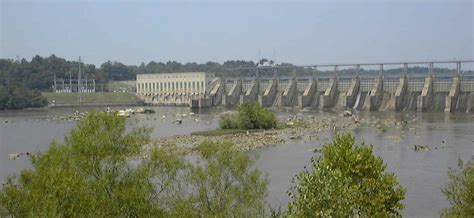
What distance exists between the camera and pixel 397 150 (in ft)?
96.5

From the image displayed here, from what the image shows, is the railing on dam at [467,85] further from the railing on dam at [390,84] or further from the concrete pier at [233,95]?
the concrete pier at [233,95]

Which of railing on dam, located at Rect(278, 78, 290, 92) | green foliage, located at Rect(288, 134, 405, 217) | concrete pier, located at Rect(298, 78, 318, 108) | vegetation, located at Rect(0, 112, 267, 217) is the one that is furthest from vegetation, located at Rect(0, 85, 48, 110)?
green foliage, located at Rect(288, 134, 405, 217)

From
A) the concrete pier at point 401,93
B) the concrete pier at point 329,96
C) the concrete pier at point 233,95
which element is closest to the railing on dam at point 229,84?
the concrete pier at point 233,95

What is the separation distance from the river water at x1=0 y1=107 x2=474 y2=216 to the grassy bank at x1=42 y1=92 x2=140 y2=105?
33.3m

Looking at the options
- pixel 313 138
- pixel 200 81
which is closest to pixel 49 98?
pixel 200 81

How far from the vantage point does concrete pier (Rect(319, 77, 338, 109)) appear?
63281 millimetres

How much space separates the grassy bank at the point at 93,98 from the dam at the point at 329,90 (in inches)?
94.1

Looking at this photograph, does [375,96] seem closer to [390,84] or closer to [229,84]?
[390,84]

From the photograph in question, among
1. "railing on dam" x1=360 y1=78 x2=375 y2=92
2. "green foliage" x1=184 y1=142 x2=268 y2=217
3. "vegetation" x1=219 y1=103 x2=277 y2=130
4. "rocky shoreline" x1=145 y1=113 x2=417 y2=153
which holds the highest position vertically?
"railing on dam" x1=360 y1=78 x2=375 y2=92

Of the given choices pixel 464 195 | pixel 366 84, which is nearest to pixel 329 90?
pixel 366 84

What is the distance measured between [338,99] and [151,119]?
22749mm

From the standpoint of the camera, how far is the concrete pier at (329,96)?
6328cm

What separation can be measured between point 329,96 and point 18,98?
4374 centimetres

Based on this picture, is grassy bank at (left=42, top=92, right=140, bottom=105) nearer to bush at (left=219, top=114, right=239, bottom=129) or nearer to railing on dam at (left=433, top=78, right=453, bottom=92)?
bush at (left=219, top=114, right=239, bottom=129)
